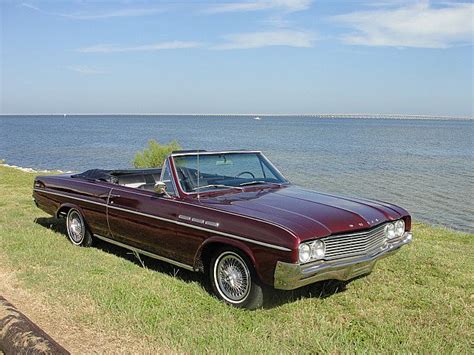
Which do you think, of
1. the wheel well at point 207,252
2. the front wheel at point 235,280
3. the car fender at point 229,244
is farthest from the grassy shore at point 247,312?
the car fender at point 229,244

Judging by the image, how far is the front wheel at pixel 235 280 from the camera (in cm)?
474

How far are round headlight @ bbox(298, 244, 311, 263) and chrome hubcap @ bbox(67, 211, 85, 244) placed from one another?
3908 mm

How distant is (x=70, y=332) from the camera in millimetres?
4277

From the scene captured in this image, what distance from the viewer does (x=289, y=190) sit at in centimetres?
593

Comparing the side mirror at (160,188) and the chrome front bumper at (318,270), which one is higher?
the side mirror at (160,188)

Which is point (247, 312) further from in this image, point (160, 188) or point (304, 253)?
point (160, 188)

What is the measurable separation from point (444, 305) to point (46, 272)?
4.22m

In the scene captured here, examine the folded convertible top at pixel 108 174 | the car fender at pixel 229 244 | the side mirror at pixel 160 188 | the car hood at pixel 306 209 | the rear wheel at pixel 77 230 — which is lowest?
the rear wheel at pixel 77 230

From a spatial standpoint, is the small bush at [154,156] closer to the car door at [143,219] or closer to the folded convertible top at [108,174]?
the folded convertible top at [108,174]

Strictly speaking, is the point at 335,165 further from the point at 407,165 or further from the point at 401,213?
the point at 401,213

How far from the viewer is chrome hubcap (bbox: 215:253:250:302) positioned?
4849 mm

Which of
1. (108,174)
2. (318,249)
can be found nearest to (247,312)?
(318,249)

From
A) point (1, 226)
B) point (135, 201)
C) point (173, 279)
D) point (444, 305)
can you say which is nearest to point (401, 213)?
point (444, 305)

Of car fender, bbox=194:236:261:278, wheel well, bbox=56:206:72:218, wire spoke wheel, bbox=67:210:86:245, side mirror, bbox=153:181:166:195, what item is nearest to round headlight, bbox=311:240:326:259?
car fender, bbox=194:236:261:278
